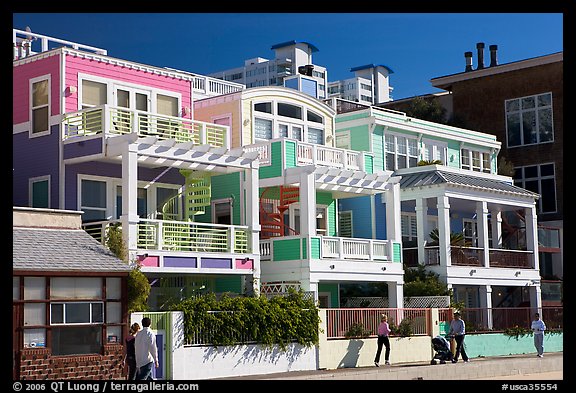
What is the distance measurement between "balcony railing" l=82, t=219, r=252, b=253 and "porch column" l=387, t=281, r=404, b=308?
22.6ft

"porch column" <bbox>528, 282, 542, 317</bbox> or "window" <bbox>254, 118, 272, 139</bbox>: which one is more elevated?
"window" <bbox>254, 118, 272, 139</bbox>

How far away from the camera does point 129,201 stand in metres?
29.2

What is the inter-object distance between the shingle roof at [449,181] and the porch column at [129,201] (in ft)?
49.4

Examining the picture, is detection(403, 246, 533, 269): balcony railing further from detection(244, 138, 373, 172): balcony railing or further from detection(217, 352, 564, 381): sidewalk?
detection(217, 352, 564, 381): sidewalk

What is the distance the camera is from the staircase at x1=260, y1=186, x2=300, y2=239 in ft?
122

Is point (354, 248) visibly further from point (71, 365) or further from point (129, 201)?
point (71, 365)

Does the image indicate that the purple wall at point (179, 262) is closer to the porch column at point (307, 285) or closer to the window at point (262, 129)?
the porch column at point (307, 285)

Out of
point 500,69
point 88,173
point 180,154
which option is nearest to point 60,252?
point 88,173

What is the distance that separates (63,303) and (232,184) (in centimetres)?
1159

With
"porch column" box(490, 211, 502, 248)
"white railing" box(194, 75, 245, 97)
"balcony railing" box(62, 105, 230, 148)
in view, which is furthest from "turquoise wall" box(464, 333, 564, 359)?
"white railing" box(194, 75, 245, 97)

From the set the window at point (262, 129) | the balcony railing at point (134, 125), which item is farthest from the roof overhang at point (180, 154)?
the window at point (262, 129)

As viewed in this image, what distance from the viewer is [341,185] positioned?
37.5 metres
